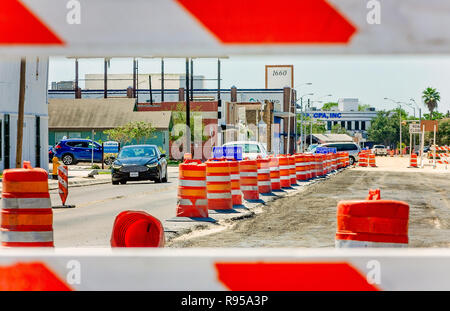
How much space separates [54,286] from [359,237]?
46.1 inches

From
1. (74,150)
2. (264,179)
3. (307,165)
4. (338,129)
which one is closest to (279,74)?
(74,150)

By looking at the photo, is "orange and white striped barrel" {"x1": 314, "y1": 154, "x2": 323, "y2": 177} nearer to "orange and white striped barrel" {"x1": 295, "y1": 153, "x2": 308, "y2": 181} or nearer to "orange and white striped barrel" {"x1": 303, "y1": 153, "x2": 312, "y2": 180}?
"orange and white striped barrel" {"x1": 303, "y1": 153, "x2": 312, "y2": 180}

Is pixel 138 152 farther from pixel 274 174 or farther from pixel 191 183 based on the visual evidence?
pixel 191 183

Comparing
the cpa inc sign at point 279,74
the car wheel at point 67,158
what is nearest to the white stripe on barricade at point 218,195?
the cpa inc sign at point 279,74

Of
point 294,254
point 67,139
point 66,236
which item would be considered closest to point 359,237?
point 294,254

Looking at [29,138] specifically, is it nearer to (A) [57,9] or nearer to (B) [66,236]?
(B) [66,236]

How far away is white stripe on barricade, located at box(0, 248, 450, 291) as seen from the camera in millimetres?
2727

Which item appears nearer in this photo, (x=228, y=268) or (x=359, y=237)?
(x=228, y=268)

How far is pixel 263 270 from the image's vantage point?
Result: 108 inches

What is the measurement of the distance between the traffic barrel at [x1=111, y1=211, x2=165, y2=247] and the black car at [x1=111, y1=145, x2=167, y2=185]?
2529 cm

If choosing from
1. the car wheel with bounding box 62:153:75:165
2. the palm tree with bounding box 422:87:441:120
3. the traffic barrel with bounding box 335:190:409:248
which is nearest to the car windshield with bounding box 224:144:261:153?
the car wheel with bounding box 62:153:75:165

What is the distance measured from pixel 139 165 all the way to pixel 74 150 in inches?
693

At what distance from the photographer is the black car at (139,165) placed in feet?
96.5

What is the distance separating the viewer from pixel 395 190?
87.5 ft
